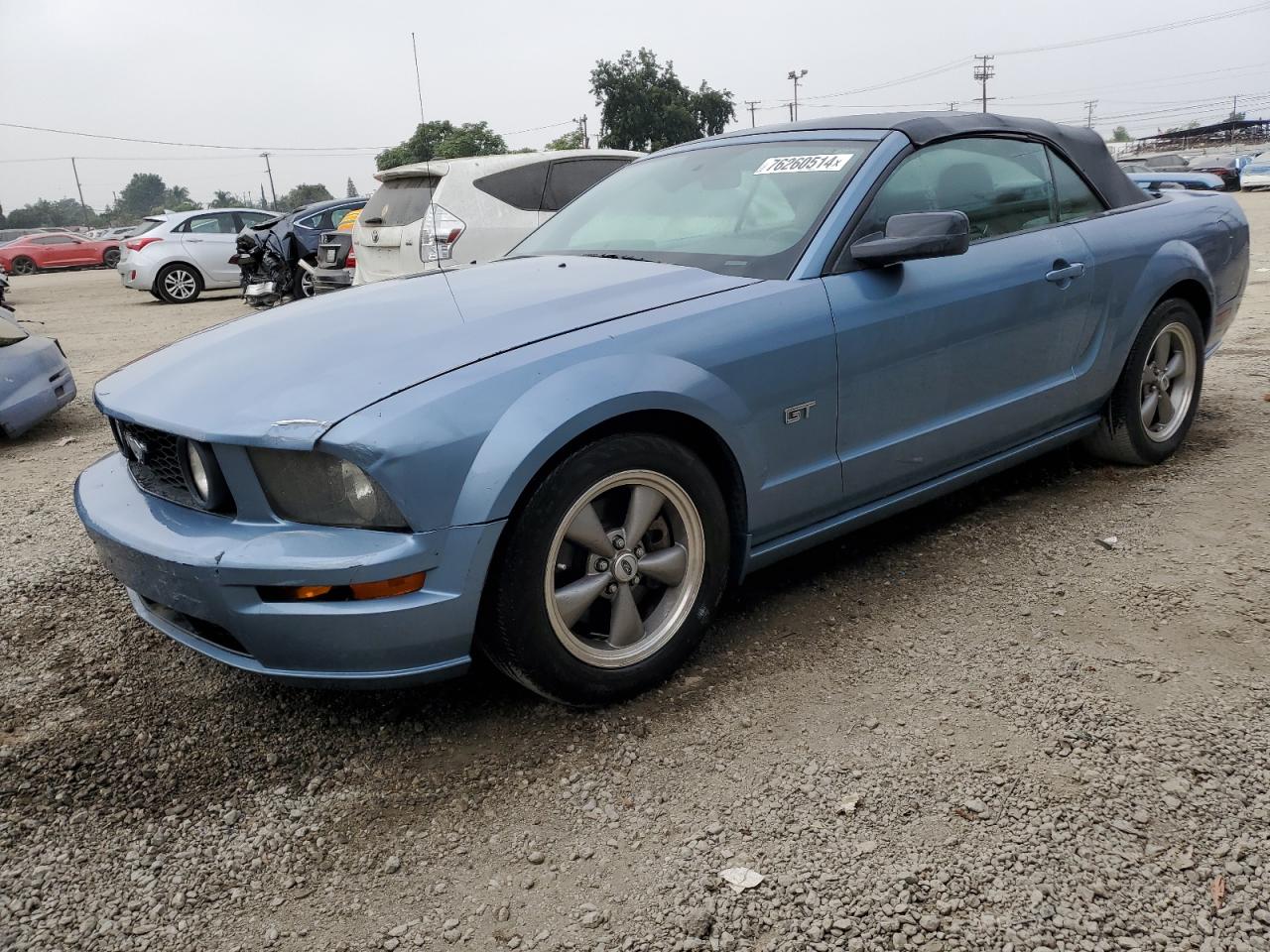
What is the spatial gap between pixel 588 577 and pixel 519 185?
6203 millimetres

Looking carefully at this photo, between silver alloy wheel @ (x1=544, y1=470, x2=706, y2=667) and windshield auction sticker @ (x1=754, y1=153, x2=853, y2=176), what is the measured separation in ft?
4.32

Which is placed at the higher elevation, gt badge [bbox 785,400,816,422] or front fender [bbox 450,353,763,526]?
front fender [bbox 450,353,763,526]

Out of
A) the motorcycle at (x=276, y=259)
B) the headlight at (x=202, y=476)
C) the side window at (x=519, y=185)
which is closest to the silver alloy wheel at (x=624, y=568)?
the headlight at (x=202, y=476)

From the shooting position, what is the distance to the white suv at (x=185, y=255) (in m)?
16.3

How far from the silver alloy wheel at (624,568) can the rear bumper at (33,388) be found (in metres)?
4.85

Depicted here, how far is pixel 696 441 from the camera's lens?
9.30 feet

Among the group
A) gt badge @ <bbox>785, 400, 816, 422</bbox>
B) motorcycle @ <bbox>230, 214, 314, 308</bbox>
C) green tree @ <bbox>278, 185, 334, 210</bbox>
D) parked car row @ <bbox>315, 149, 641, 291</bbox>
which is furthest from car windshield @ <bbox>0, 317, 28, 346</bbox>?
green tree @ <bbox>278, 185, 334, 210</bbox>

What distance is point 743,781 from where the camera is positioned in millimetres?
2406

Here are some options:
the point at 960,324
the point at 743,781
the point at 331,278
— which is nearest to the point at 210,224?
the point at 331,278

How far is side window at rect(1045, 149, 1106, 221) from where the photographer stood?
396cm

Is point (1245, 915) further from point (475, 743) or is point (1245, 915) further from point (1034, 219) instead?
point (1034, 219)

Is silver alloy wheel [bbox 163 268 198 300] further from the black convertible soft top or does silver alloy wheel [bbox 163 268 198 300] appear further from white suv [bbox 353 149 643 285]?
the black convertible soft top

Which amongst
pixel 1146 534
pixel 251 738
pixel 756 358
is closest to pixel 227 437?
pixel 251 738

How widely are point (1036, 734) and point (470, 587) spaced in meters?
1.41
